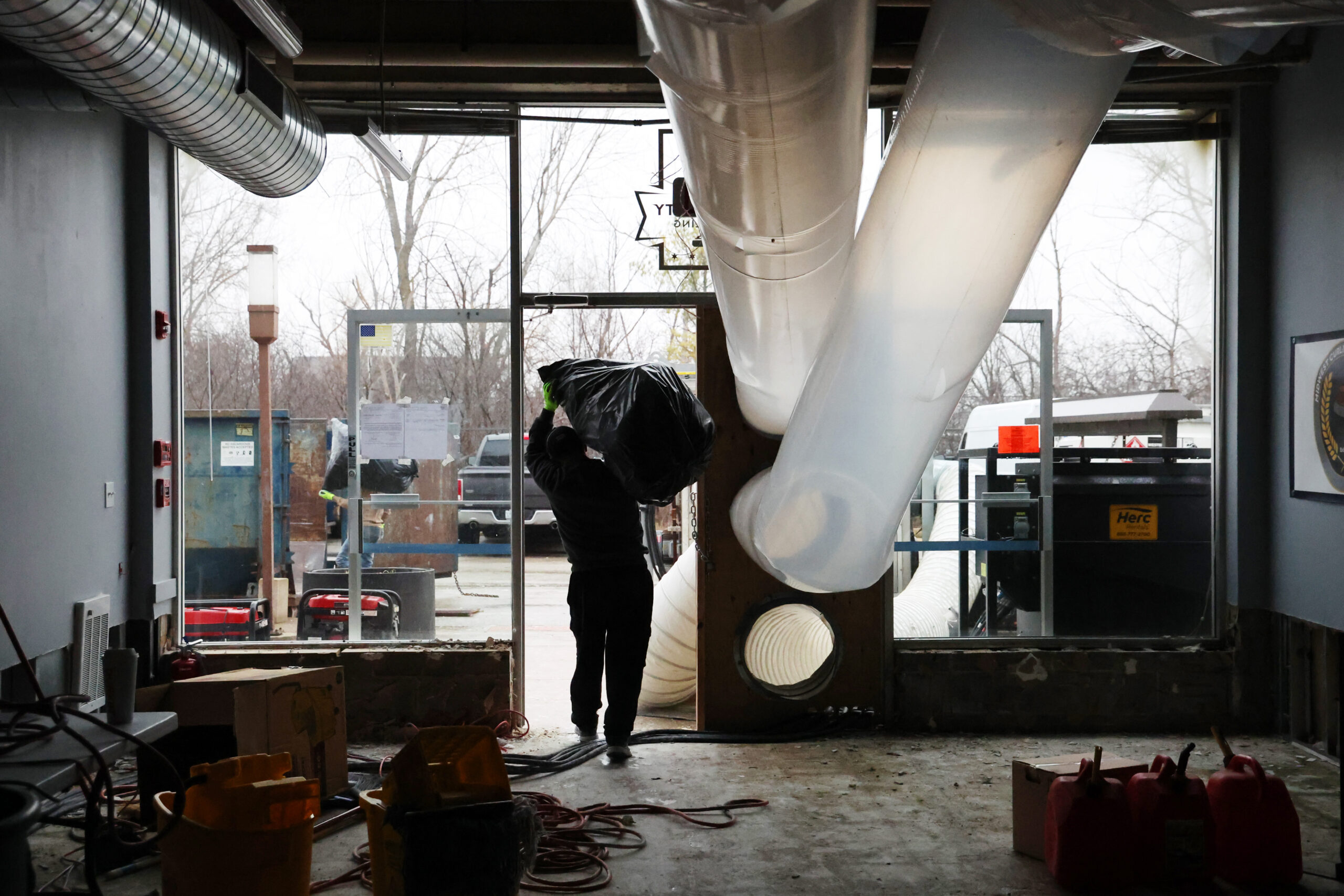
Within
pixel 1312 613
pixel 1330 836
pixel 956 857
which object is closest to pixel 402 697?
pixel 956 857

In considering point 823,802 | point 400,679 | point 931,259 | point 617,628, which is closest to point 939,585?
point 823,802

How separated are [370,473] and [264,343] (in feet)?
2.53

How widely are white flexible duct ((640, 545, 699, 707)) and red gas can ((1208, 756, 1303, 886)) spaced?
266 cm

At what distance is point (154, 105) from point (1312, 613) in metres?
4.71

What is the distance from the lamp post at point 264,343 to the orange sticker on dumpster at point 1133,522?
393 cm

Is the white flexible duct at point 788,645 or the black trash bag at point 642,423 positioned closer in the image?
the black trash bag at point 642,423

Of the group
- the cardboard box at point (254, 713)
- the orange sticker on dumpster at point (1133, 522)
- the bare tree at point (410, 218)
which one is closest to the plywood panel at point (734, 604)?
the orange sticker on dumpster at point (1133, 522)

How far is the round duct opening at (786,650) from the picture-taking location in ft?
15.5

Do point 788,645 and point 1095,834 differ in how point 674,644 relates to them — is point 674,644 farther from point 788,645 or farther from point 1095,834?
point 1095,834

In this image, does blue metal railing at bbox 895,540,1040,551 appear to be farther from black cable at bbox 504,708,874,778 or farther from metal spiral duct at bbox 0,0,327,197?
metal spiral duct at bbox 0,0,327,197

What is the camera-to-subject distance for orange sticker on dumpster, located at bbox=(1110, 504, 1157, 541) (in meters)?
4.78

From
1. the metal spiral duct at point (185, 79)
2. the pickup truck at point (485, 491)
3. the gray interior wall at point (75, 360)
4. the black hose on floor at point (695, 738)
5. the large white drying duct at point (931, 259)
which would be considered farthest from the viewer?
the pickup truck at point (485, 491)

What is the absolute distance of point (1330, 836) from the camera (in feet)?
11.0

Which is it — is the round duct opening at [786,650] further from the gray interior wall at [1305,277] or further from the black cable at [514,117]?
the black cable at [514,117]
